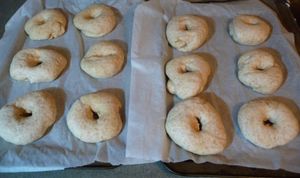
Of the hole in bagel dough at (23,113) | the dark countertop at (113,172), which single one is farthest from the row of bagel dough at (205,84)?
the hole in bagel dough at (23,113)

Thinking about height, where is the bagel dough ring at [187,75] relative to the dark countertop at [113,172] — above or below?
above

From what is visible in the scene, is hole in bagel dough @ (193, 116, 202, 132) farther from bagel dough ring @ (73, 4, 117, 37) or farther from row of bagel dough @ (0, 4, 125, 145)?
bagel dough ring @ (73, 4, 117, 37)

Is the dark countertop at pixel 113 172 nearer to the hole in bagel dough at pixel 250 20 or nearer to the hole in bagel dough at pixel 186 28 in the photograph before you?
the hole in bagel dough at pixel 186 28

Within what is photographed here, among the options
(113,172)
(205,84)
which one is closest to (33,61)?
(113,172)

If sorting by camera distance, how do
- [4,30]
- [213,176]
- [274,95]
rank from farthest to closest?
1. [4,30]
2. [274,95]
3. [213,176]

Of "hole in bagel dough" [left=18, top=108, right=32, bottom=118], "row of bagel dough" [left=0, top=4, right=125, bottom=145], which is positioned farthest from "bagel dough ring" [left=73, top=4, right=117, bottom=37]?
"hole in bagel dough" [left=18, top=108, right=32, bottom=118]

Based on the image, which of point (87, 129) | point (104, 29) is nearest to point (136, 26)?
point (104, 29)

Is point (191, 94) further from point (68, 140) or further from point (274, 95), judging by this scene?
point (68, 140)
